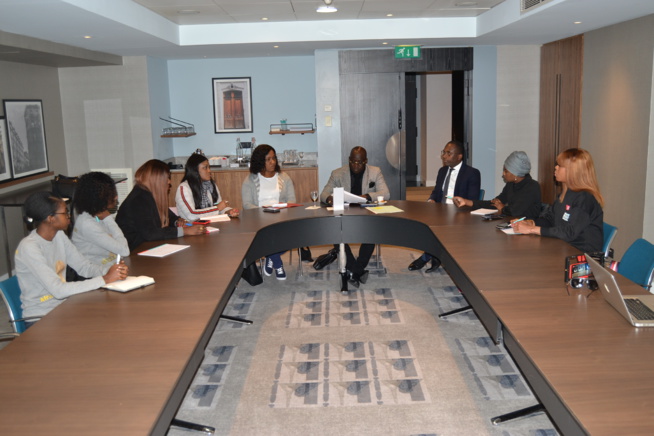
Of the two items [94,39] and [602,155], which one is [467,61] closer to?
[602,155]

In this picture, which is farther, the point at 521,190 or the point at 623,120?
the point at 623,120

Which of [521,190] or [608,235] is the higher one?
[521,190]

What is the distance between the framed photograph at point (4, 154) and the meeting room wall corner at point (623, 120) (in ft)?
21.3

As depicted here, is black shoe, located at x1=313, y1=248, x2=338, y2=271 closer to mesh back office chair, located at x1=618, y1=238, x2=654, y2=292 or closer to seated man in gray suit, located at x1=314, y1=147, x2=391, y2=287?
seated man in gray suit, located at x1=314, y1=147, x2=391, y2=287

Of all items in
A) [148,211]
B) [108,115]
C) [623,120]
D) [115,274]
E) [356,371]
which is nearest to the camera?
[115,274]

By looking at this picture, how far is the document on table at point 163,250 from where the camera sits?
4168mm

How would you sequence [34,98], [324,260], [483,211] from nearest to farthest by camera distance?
1. [483,211]
2. [324,260]
3. [34,98]

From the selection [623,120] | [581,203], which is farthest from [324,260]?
[623,120]

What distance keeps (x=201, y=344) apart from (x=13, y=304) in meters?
1.29

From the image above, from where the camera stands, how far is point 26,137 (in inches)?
277

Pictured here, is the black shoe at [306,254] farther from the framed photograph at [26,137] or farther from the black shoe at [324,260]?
the framed photograph at [26,137]

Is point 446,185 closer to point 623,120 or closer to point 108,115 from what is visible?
point 623,120

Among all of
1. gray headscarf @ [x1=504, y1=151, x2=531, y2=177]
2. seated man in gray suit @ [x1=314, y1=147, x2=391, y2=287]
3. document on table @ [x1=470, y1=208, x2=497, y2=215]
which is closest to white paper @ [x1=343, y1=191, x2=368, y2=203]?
seated man in gray suit @ [x1=314, y1=147, x2=391, y2=287]

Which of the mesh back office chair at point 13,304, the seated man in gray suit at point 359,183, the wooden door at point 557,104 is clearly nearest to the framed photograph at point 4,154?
the seated man in gray suit at point 359,183
